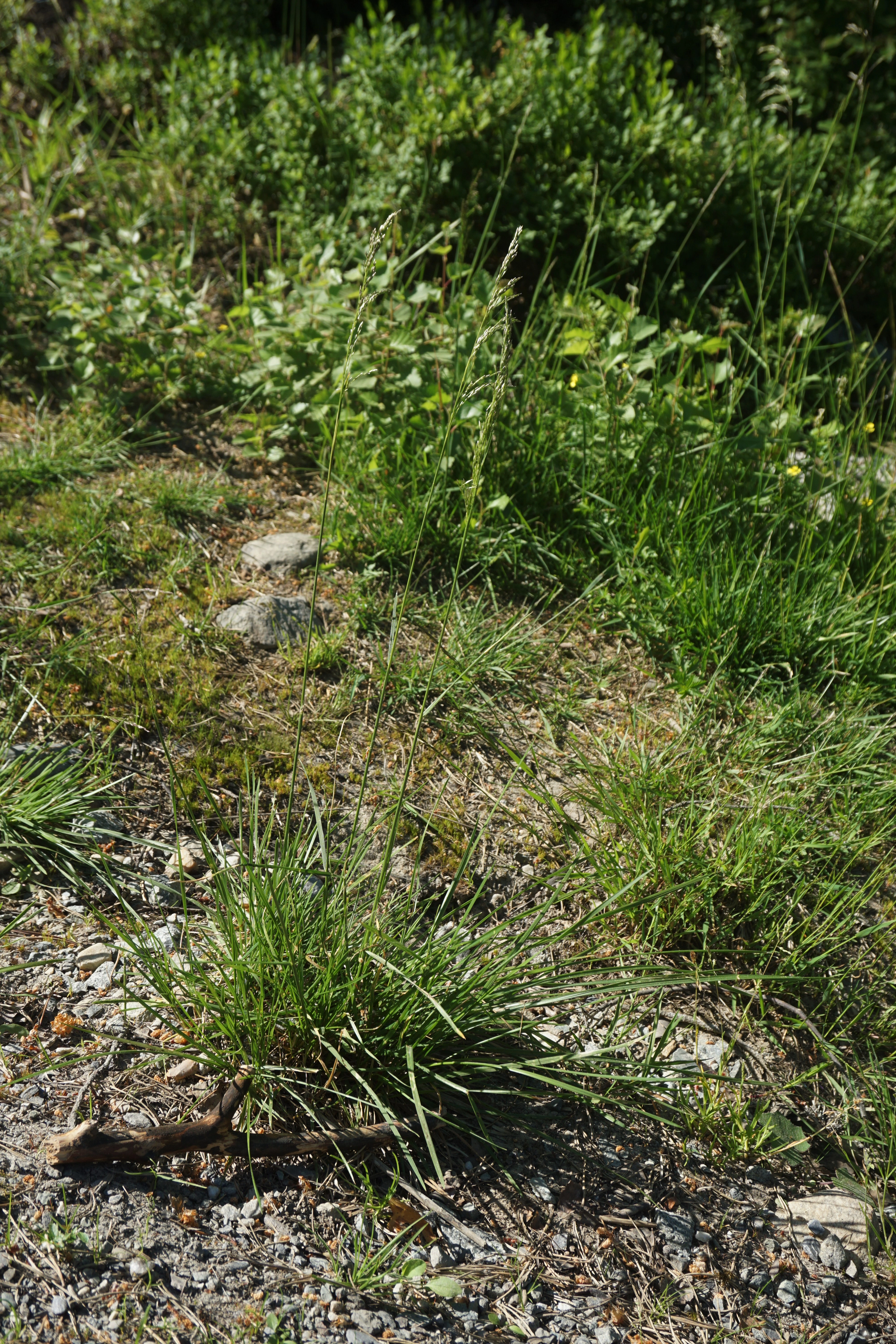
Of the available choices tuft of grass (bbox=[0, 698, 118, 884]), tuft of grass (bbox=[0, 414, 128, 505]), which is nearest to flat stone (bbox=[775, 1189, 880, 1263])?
tuft of grass (bbox=[0, 698, 118, 884])

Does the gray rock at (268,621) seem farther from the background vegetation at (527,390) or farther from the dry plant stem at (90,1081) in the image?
the dry plant stem at (90,1081)

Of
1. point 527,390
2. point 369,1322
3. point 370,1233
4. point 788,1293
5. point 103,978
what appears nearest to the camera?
point 369,1322

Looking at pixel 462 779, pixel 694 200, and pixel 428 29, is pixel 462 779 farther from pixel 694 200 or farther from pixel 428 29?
pixel 428 29

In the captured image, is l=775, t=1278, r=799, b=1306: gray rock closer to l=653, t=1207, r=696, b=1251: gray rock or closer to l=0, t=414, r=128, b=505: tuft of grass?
l=653, t=1207, r=696, b=1251: gray rock

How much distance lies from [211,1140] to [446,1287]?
0.52 metres

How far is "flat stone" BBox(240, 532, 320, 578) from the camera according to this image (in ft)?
11.4

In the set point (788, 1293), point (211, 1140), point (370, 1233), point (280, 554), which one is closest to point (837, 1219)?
point (788, 1293)

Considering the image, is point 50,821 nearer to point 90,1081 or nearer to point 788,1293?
point 90,1081

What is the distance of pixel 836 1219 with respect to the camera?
7.12 ft

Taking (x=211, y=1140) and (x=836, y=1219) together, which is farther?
(x=836, y=1219)

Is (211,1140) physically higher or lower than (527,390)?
lower

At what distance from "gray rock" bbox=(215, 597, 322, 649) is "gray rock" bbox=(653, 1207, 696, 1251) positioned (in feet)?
6.19

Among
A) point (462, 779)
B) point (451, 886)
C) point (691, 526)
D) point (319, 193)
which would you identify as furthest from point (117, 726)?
point (319, 193)

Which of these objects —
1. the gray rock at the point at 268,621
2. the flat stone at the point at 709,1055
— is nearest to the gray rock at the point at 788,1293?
the flat stone at the point at 709,1055
